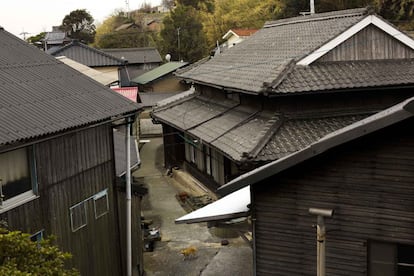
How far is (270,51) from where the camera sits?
18.6m

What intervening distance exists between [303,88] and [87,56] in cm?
2943

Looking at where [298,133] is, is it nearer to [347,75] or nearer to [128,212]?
[347,75]

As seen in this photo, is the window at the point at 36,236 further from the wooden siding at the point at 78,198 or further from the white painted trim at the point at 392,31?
the white painted trim at the point at 392,31

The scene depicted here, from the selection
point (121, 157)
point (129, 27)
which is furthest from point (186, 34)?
point (121, 157)

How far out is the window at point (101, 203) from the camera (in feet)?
36.9

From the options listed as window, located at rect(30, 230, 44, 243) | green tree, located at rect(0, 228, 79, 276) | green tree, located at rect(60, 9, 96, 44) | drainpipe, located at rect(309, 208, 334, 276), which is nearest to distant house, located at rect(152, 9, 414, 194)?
window, located at rect(30, 230, 44, 243)

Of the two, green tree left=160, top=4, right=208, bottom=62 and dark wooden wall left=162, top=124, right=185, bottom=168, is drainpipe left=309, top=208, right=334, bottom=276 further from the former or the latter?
green tree left=160, top=4, right=208, bottom=62

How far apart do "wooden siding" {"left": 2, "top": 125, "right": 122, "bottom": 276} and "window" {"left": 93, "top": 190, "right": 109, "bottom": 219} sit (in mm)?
109

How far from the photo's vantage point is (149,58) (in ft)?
180

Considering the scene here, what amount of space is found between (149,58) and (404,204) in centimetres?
5004

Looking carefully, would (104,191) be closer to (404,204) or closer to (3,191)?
(3,191)

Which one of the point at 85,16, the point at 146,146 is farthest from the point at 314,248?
the point at 85,16

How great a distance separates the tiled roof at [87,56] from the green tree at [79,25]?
35.4m

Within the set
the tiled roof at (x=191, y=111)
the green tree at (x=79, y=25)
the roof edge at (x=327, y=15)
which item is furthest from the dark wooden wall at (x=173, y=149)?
the green tree at (x=79, y=25)
